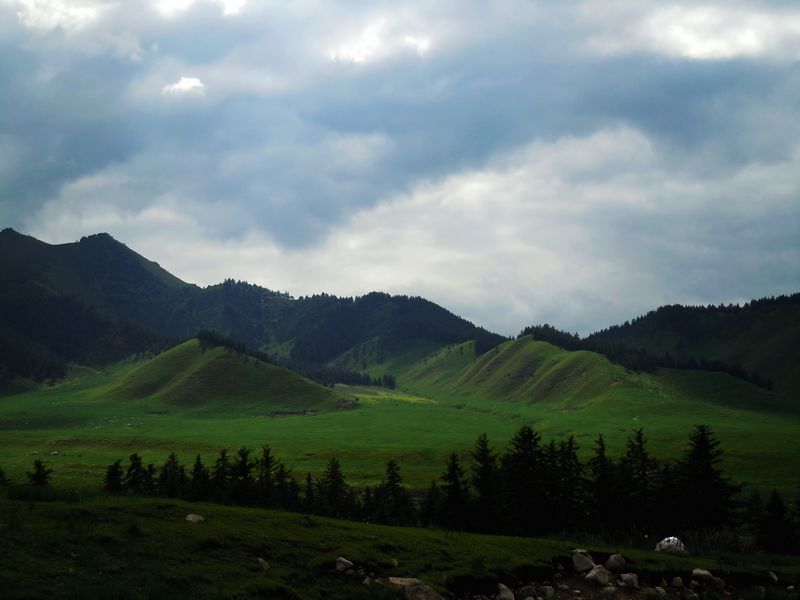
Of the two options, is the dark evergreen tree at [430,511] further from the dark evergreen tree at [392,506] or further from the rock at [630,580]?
the rock at [630,580]

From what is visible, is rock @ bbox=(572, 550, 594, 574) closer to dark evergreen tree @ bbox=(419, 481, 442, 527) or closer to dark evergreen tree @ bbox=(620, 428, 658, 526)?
dark evergreen tree @ bbox=(620, 428, 658, 526)

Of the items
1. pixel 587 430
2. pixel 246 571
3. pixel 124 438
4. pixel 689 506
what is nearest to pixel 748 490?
pixel 689 506

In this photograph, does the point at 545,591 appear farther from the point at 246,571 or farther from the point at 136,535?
the point at 136,535

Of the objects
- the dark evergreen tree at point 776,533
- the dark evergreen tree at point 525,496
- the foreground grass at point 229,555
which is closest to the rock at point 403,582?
the foreground grass at point 229,555

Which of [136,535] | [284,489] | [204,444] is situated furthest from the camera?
[204,444]

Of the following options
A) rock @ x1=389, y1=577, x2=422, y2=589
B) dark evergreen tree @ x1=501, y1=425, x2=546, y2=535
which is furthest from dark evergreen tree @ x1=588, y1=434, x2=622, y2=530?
rock @ x1=389, y1=577, x2=422, y2=589

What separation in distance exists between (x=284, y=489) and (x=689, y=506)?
5067 centimetres

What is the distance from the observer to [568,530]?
56375 mm

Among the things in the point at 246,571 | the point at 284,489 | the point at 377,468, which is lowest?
the point at 377,468

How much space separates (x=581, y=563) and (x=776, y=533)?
30116mm

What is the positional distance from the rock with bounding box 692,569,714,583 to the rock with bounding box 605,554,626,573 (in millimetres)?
3528

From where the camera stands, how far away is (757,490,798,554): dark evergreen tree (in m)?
48.0

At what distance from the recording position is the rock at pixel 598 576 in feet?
93.8

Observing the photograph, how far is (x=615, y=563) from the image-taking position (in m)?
30.5
